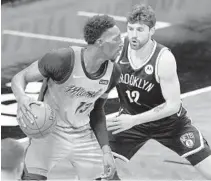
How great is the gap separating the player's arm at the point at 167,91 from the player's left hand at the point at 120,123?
46mm

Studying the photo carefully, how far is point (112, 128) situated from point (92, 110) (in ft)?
1.47

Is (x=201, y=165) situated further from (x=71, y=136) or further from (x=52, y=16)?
(x=52, y=16)

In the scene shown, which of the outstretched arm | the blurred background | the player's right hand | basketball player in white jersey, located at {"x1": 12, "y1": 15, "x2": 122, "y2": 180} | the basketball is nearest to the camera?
the player's right hand

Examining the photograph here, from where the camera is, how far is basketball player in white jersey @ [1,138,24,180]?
515cm

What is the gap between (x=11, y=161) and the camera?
203 inches

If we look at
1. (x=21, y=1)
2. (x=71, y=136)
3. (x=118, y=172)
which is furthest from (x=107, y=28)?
(x=21, y=1)

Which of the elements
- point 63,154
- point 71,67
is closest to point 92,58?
point 71,67

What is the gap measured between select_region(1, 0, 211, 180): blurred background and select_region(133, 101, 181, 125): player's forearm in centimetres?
27

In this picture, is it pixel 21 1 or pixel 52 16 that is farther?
pixel 21 1

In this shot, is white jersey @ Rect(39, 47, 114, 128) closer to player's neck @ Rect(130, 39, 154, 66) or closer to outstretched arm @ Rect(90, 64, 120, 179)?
outstretched arm @ Rect(90, 64, 120, 179)

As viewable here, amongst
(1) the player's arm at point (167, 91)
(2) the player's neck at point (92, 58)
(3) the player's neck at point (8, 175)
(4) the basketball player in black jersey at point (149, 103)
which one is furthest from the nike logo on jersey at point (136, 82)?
(3) the player's neck at point (8, 175)

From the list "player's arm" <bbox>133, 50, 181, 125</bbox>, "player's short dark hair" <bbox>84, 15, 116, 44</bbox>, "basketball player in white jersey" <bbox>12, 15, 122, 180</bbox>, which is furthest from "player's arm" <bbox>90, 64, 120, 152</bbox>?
"player's arm" <bbox>133, 50, 181, 125</bbox>

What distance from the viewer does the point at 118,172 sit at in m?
5.91

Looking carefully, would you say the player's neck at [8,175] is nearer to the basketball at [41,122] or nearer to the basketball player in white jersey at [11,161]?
the basketball player in white jersey at [11,161]
